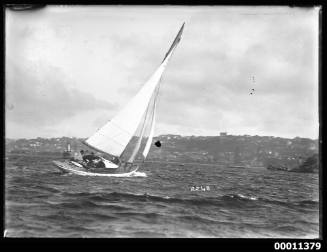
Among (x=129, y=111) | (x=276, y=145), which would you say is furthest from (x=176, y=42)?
(x=276, y=145)

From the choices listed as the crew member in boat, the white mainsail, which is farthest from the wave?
the crew member in boat

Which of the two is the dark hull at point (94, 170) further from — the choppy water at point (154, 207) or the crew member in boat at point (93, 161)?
the choppy water at point (154, 207)

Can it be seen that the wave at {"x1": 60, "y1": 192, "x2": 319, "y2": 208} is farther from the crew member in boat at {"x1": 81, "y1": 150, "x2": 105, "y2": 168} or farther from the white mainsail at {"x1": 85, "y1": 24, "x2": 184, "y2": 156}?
the crew member in boat at {"x1": 81, "y1": 150, "x2": 105, "y2": 168}

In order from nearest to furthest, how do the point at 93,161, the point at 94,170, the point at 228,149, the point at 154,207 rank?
the point at 154,207 → the point at 228,149 → the point at 94,170 → the point at 93,161

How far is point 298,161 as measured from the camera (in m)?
13.4

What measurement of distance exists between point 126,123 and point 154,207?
4591 mm

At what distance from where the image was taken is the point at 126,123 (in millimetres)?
15508

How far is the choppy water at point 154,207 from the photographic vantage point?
38.7 feet

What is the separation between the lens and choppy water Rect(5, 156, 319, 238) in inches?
464

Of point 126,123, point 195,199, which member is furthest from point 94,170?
point 195,199

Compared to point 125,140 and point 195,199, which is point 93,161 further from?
point 195,199

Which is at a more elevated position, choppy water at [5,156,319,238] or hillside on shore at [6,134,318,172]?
hillside on shore at [6,134,318,172]
